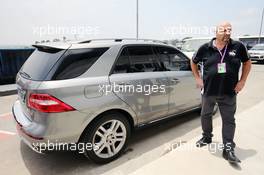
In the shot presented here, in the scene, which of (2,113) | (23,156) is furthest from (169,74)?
(2,113)

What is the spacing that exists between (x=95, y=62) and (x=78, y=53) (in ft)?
0.77

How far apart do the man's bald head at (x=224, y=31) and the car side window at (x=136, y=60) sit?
1136 mm

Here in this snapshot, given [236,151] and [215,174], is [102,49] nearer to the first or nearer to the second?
[215,174]

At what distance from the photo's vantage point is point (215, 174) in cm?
240

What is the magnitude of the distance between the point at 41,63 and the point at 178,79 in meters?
2.19

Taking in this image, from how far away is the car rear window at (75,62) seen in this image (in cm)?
241

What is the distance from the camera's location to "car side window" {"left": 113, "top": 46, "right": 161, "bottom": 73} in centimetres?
290

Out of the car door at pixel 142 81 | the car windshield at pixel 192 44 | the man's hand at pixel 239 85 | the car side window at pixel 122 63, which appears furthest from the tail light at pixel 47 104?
the car windshield at pixel 192 44

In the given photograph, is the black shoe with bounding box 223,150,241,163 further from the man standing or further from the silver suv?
the silver suv

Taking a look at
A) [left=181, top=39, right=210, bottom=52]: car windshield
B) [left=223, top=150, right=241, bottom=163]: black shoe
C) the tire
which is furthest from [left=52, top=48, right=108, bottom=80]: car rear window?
[left=181, top=39, right=210, bottom=52]: car windshield

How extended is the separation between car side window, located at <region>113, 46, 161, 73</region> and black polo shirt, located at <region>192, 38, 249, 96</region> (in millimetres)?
892

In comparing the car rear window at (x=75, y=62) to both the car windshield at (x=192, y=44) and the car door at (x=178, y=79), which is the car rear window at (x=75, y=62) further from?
the car windshield at (x=192, y=44)

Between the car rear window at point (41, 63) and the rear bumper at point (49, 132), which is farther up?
the car rear window at point (41, 63)

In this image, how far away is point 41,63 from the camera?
262 cm
